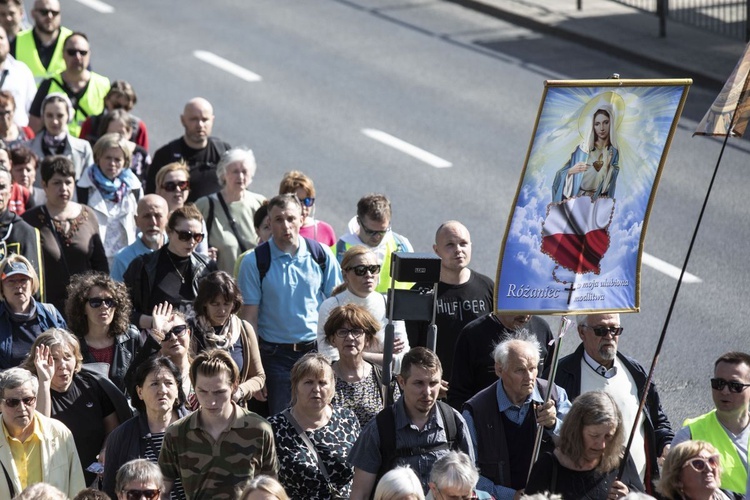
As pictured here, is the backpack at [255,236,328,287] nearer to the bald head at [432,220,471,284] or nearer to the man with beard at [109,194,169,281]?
the man with beard at [109,194,169,281]

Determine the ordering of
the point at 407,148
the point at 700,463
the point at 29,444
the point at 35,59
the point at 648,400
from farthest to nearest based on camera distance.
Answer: the point at 407,148, the point at 35,59, the point at 648,400, the point at 29,444, the point at 700,463

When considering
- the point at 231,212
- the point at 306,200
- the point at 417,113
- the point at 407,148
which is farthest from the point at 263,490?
the point at 417,113

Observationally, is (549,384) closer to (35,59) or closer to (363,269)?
(363,269)

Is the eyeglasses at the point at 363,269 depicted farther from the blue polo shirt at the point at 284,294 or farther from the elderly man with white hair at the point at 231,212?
the elderly man with white hair at the point at 231,212

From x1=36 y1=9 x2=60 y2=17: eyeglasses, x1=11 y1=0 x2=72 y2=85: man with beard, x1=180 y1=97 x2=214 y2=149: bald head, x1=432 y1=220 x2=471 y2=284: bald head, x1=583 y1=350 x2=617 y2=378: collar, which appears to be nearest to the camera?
x1=583 y1=350 x2=617 y2=378: collar

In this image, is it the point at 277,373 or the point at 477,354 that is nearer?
the point at 477,354

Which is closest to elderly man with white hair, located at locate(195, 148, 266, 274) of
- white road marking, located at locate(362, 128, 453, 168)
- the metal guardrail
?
white road marking, located at locate(362, 128, 453, 168)

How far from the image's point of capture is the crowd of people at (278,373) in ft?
26.5

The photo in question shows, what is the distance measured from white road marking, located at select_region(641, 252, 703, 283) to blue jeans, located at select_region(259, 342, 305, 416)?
5.27 meters

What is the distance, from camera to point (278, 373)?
10.5 metres

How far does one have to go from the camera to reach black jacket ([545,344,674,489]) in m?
8.93

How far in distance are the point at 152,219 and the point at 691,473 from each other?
466cm

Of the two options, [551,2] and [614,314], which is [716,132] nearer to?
[614,314]

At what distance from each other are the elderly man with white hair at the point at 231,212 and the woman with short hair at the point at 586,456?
4.44 m
